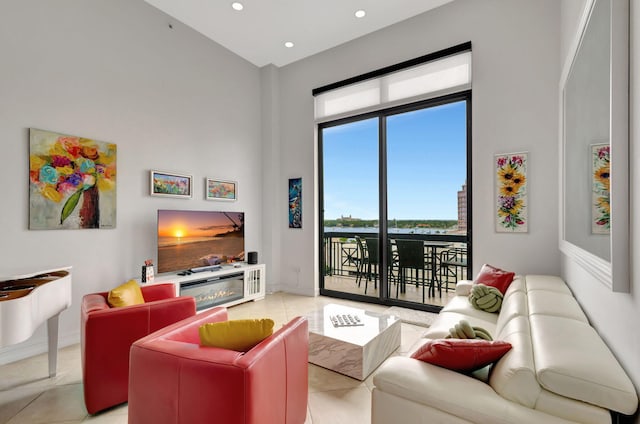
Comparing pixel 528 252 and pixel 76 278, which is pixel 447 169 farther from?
pixel 76 278

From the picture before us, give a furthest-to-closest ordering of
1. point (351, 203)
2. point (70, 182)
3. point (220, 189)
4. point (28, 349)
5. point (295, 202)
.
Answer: point (295, 202) < point (351, 203) < point (220, 189) < point (70, 182) < point (28, 349)

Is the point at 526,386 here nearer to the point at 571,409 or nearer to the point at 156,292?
the point at 571,409

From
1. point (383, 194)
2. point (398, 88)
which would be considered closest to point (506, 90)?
point (398, 88)

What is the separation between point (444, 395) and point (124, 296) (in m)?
2.12

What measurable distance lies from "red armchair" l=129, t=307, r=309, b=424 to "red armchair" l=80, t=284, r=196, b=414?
0.55m

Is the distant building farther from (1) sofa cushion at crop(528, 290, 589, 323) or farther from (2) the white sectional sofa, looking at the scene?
(2) the white sectional sofa

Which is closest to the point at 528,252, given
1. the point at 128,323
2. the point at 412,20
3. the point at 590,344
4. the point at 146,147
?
the point at 590,344

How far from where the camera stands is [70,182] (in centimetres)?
285

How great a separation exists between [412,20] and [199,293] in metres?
4.34

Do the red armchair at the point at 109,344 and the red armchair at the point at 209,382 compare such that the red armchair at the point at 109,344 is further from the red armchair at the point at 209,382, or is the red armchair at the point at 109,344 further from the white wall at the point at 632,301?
the white wall at the point at 632,301

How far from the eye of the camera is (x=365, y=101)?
4207 mm

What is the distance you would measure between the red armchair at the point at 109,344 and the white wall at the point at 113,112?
4.07ft

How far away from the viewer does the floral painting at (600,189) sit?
1.30 m

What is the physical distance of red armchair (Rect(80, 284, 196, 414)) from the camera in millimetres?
1790
